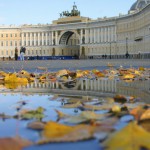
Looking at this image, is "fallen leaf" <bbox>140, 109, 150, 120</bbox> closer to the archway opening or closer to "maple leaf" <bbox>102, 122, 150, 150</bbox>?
"maple leaf" <bbox>102, 122, 150, 150</bbox>

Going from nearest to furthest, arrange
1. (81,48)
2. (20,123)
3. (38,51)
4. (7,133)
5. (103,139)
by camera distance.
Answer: (103,139) < (7,133) < (20,123) < (81,48) < (38,51)

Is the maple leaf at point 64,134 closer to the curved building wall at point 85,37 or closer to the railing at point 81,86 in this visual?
the railing at point 81,86

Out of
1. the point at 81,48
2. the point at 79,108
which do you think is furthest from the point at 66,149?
the point at 81,48

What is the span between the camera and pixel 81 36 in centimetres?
11275

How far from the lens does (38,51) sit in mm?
120375

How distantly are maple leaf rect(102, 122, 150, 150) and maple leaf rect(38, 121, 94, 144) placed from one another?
260 millimetres

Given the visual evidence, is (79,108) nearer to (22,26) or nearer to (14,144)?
(14,144)

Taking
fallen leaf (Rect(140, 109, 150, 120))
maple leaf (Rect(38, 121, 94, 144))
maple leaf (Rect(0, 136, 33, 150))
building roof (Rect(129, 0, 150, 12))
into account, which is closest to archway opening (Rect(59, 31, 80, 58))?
building roof (Rect(129, 0, 150, 12))

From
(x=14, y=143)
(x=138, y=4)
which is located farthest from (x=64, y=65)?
(x=138, y=4)

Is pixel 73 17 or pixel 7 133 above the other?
pixel 73 17

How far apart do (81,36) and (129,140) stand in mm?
111158

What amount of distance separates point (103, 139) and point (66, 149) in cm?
26

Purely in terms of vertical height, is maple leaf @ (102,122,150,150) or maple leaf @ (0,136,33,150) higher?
maple leaf @ (102,122,150,150)

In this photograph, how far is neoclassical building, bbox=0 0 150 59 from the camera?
308ft
